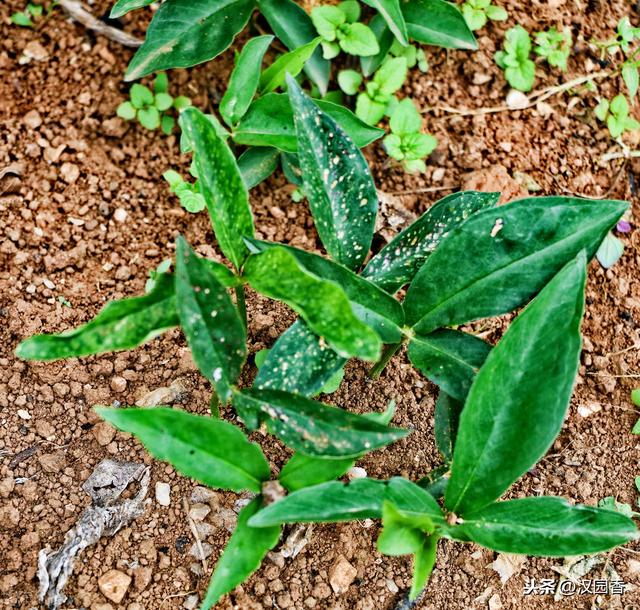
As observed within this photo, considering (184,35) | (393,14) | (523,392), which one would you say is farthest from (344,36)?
(523,392)

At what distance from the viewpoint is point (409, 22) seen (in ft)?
7.00

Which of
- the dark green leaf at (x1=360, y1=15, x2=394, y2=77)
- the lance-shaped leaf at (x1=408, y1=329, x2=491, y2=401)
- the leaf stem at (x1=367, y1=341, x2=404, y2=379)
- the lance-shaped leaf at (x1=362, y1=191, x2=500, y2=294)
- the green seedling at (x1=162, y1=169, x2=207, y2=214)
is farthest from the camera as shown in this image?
the dark green leaf at (x1=360, y1=15, x2=394, y2=77)

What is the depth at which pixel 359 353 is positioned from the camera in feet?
4.05

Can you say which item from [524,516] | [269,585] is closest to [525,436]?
[524,516]

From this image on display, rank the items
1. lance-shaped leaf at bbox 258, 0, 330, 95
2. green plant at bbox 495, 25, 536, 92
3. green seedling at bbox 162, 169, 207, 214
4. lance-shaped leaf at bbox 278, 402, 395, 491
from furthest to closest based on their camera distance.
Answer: green plant at bbox 495, 25, 536, 92 < lance-shaped leaf at bbox 258, 0, 330, 95 < green seedling at bbox 162, 169, 207, 214 < lance-shaped leaf at bbox 278, 402, 395, 491

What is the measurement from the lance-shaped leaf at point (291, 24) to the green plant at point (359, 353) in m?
0.71

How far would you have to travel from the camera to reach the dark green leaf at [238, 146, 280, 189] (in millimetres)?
1956

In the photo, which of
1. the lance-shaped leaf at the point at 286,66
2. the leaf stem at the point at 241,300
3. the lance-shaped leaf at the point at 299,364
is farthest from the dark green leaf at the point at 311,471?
the lance-shaped leaf at the point at 286,66

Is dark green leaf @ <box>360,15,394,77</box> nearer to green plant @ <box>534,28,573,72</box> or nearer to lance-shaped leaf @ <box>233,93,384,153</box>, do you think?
lance-shaped leaf @ <box>233,93,384,153</box>

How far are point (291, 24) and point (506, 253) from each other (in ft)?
3.48

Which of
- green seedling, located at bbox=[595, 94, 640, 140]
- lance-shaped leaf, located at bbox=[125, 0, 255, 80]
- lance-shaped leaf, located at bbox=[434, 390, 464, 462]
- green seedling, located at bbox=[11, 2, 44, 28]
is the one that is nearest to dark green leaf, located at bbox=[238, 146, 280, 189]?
lance-shaped leaf, located at bbox=[125, 0, 255, 80]

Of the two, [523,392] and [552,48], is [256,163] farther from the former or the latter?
[552,48]

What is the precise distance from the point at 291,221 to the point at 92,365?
71cm

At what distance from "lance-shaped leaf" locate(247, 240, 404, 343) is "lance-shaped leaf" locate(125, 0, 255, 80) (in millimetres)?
767
